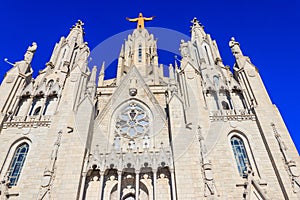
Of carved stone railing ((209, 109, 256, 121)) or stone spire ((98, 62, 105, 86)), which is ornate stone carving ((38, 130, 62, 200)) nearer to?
carved stone railing ((209, 109, 256, 121))

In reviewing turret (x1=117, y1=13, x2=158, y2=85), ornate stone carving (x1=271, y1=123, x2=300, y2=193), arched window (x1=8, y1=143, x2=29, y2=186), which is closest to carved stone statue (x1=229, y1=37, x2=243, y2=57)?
turret (x1=117, y1=13, x2=158, y2=85)

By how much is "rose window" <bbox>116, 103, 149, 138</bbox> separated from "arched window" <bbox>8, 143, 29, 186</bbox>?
19.8 ft

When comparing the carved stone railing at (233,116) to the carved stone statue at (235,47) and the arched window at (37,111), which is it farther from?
the arched window at (37,111)

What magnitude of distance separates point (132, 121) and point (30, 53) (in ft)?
38.7

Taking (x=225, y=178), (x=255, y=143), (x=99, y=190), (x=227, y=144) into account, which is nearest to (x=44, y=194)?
(x=99, y=190)

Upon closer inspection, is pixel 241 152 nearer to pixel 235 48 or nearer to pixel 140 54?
pixel 235 48

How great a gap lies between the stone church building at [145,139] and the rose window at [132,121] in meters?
0.07

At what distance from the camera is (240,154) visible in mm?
15891

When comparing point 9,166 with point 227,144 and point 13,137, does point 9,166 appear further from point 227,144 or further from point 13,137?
point 227,144

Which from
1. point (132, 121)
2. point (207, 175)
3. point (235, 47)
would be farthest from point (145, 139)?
point (235, 47)

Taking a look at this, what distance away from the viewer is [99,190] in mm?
14180

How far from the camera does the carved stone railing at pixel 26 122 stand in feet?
56.6

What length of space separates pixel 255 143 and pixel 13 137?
48.8ft

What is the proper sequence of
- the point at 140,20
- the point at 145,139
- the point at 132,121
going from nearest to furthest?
the point at 145,139 → the point at 132,121 → the point at 140,20
